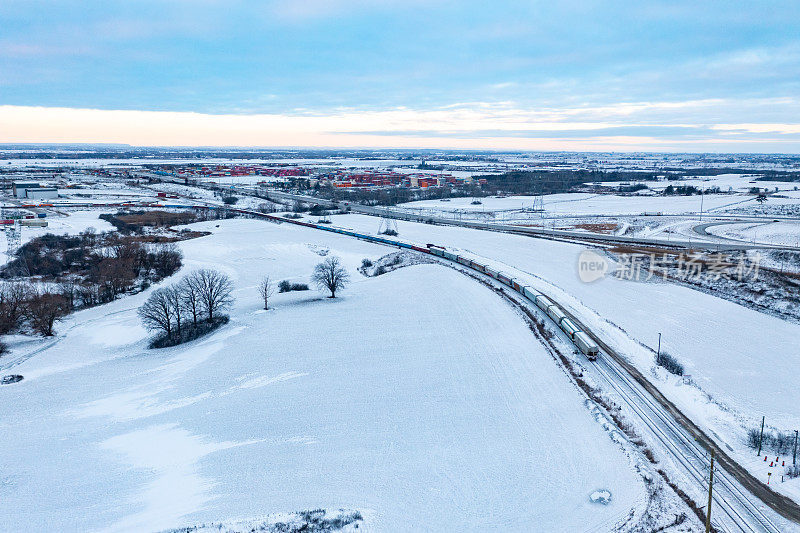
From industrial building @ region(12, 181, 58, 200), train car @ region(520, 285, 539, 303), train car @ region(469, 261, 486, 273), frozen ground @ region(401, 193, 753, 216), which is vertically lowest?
train car @ region(520, 285, 539, 303)

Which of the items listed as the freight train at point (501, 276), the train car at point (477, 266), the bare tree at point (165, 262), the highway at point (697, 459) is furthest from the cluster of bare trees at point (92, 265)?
the highway at point (697, 459)

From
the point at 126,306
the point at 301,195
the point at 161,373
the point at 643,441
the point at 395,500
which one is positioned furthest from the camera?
the point at 301,195

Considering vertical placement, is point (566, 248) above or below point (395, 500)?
above

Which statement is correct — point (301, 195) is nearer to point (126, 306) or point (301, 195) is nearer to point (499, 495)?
point (126, 306)

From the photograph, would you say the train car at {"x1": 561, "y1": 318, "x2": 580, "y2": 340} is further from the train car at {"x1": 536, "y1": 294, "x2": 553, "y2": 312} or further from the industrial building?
the industrial building

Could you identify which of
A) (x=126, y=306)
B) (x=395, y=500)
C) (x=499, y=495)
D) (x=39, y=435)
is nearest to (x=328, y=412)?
(x=395, y=500)

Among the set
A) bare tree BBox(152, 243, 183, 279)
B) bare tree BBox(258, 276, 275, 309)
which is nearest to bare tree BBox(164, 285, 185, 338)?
bare tree BBox(258, 276, 275, 309)
